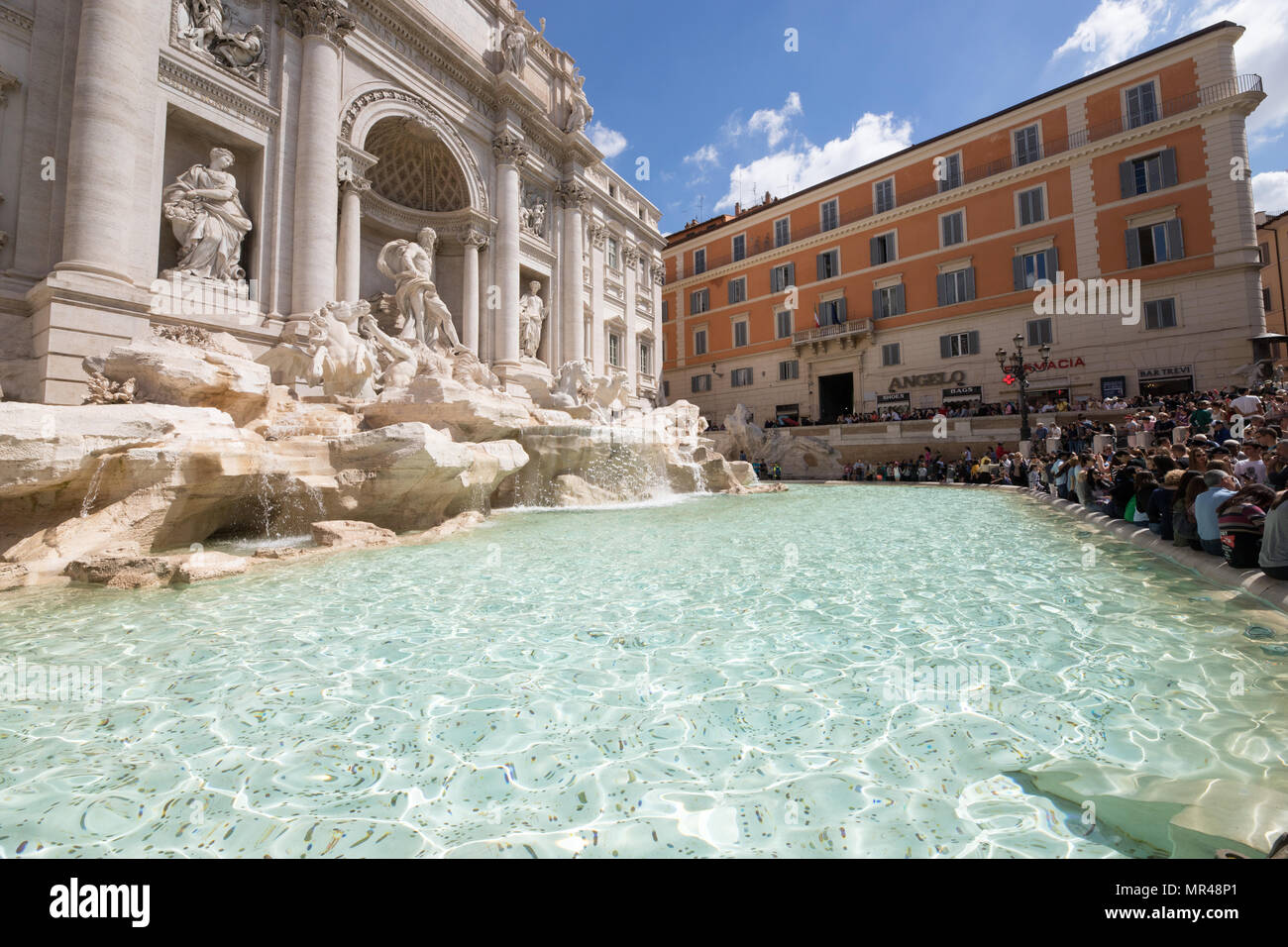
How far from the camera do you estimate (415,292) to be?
558 inches

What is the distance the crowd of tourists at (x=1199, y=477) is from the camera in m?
4.12

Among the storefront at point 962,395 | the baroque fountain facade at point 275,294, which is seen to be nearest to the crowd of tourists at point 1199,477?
the storefront at point 962,395

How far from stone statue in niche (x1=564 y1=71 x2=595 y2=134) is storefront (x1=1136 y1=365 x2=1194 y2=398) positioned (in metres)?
22.3

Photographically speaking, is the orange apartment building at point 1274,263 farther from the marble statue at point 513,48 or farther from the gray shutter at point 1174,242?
the marble statue at point 513,48

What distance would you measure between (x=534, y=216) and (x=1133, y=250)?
21586 millimetres

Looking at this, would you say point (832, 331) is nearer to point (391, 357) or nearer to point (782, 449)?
point (782, 449)

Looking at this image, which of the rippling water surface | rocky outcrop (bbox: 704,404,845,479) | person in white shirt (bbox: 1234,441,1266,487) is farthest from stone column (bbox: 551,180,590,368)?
person in white shirt (bbox: 1234,441,1266,487)

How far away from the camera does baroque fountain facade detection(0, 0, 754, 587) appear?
5.49 meters

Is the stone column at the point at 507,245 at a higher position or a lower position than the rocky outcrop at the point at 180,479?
higher

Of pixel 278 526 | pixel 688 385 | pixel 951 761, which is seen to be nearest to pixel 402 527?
pixel 278 526

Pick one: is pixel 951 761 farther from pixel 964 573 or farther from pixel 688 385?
pixel 688 385

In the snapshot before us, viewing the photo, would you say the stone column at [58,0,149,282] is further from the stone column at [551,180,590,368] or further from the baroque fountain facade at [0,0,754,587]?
the stone column at [551,180,590,368]

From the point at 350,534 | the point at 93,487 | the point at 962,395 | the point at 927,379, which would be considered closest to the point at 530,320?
the point at 350,534

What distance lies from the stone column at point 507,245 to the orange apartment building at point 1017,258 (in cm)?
1542
